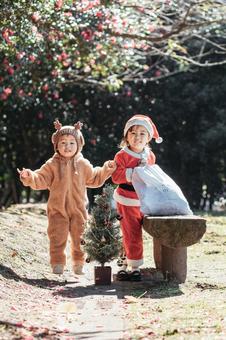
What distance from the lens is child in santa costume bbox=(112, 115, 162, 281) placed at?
802 centimetres

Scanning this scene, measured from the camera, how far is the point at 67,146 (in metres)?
8.13

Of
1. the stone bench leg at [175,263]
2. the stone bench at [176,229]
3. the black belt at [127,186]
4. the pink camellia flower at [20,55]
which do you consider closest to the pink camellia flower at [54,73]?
the pink camellia flower at [20,55]

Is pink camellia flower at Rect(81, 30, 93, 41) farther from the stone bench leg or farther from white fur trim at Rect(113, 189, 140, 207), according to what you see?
the stone bench leg

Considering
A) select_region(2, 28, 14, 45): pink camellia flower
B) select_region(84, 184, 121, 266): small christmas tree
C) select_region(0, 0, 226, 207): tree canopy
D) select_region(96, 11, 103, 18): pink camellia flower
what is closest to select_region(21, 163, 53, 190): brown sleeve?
select_region(84, 184, 121, 266): small christmas tree

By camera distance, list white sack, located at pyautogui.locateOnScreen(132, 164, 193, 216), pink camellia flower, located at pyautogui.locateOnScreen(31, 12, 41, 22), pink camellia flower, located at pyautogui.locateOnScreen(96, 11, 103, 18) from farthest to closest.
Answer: pink camellia flower, located at pyautogui.locateOnScreen(96, 11, 103, 18) → pink camellia flower, located at pyautogui.locateOnScreen(31, 12, 41, 22) → white sack, located at pyautogui.locateOnScreen(132, 164, 193, 216)

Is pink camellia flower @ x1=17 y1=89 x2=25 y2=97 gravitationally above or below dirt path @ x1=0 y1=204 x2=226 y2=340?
above

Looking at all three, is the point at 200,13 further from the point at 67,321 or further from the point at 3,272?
the point at 67,321

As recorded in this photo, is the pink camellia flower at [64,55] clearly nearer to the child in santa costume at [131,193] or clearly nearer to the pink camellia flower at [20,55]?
the pink camellia flower at [20,55]

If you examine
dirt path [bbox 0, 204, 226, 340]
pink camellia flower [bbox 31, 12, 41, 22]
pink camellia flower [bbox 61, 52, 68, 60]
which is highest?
pink camellia flower [bbox 31, 12, 41, 22]

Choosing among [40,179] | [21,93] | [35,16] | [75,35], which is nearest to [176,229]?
[40,179]

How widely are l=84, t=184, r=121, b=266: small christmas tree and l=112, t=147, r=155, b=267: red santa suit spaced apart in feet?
0.49

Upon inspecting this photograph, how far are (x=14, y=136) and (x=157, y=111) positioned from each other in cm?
349

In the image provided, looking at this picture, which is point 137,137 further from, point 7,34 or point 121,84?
point 121,84

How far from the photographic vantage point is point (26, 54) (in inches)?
A: 503
